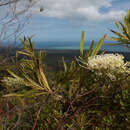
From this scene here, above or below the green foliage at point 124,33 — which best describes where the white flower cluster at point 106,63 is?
below

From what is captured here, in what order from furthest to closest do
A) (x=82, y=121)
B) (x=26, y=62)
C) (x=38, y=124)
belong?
1. (x=38, y=124)
2. (x=82, y=121)
3. (x=26, y=62)

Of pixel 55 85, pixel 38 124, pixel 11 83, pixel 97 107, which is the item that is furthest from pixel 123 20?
pixel 38 124

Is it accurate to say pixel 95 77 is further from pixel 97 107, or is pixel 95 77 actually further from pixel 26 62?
pixel 97 107

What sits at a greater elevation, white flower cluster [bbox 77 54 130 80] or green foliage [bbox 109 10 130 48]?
green foliage [bbox 109 10 130 48]

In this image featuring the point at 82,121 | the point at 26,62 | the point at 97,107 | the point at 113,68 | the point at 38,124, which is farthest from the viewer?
the point at 38,124

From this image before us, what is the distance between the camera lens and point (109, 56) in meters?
0.70

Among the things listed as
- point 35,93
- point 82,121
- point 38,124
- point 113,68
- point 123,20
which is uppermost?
point 123,20

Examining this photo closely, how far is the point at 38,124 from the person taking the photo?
164cm

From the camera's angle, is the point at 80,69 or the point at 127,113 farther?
the point at 127,113

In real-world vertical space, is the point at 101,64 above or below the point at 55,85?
above

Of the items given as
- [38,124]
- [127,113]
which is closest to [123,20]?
Answer: [127,113]

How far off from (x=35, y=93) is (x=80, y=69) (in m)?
0.22

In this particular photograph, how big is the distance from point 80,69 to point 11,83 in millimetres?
319

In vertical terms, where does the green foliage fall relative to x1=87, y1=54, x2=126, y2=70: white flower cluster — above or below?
above
